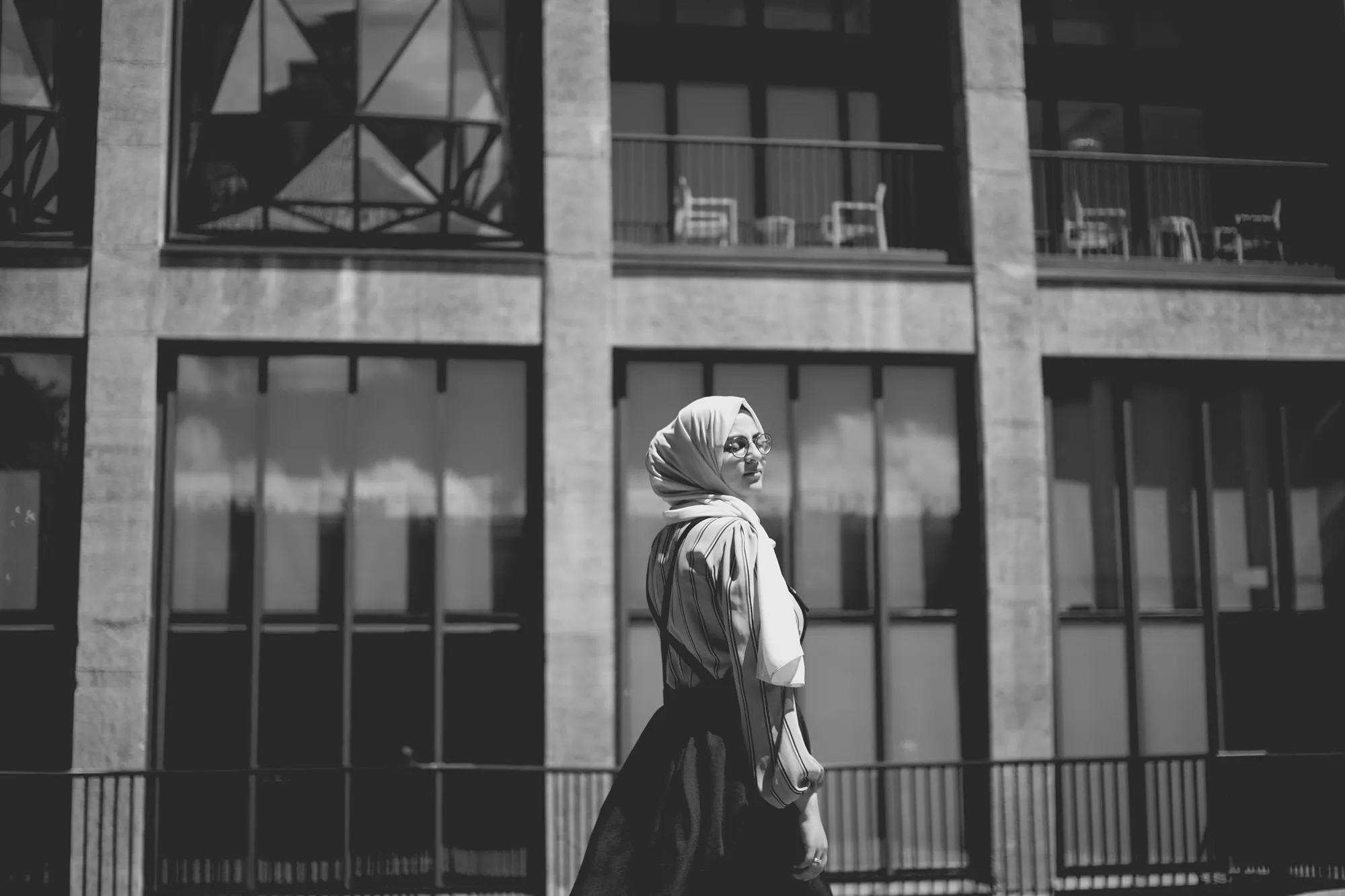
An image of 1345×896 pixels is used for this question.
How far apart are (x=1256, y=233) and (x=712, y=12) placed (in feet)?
22.4

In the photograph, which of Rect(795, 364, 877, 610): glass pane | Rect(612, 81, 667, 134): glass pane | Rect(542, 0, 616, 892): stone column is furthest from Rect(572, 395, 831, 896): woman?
Rect(612, 81, 667, 134): glass pane

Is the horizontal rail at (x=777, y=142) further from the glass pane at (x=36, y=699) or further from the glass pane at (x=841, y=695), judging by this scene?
the glass pane at (x=36, y=699)

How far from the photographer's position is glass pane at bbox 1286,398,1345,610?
50.8ft

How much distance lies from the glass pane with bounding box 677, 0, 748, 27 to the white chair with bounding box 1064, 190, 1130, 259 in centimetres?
432

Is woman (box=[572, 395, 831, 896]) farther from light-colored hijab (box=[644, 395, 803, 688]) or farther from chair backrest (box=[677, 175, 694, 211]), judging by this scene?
chair backrest (box=[677, 175, 694, 211])

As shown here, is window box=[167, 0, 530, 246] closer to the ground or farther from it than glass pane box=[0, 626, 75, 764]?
farther from it

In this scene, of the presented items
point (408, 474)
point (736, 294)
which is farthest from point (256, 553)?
point (736, 294)

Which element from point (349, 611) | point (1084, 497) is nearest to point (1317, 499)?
point (1084, 497)

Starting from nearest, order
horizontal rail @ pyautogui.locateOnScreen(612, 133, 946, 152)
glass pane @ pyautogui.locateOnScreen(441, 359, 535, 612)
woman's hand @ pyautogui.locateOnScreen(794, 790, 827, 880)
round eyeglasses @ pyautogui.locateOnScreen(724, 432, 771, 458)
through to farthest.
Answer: woman's hand @ pyautogui.locateOnScreen(794, 790, 827, 880) → round eyeglasses @ pyautogui.locateOnScreen(724, 432, 771, 458) → glass pane @ pyautogui.locateOnScreen(441, 359, 535, 612) → horizontal rail @ pyautogui.locateOnScreen(612, 133, 946, 152)

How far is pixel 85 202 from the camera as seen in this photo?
45.9 ft

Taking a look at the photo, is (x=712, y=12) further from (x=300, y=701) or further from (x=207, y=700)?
(x=207, y=700)

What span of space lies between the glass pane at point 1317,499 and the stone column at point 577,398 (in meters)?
7.66

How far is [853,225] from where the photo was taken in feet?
50.6

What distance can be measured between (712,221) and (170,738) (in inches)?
298
